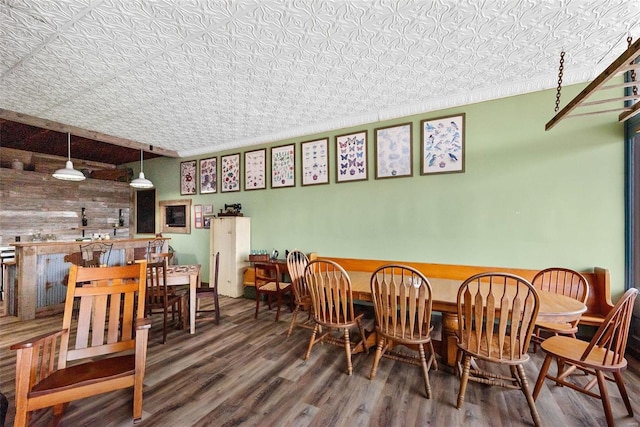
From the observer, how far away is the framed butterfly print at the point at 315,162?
4.18m

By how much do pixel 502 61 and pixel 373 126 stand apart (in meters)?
1.61

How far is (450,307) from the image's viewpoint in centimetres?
206

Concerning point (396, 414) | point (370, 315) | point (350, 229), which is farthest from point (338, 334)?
point (350, 229)

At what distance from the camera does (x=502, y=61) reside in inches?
102

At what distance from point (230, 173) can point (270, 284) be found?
8.20 feet

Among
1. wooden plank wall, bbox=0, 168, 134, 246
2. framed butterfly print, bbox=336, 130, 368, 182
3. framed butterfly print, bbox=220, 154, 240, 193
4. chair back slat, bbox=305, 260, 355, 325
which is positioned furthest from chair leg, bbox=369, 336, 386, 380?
wooden plank wall, bbox=0, 168, 134, 246

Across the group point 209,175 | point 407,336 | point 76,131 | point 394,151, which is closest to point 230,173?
point 209,175

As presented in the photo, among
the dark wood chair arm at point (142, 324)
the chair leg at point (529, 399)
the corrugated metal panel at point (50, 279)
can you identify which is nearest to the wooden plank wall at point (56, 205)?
the corrugated metal panel at point (50, 279)

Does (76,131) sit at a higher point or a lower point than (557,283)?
higher

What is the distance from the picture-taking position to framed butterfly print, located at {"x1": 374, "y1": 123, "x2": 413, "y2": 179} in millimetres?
3574

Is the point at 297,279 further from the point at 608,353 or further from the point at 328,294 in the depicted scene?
the point at 608,353

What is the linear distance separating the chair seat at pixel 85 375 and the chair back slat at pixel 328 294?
1.38 metres

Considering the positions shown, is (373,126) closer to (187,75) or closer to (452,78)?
(452,78)

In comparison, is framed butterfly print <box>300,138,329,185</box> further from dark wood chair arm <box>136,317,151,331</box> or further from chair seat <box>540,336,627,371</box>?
chair seat <box>540,336,627,371</box>
